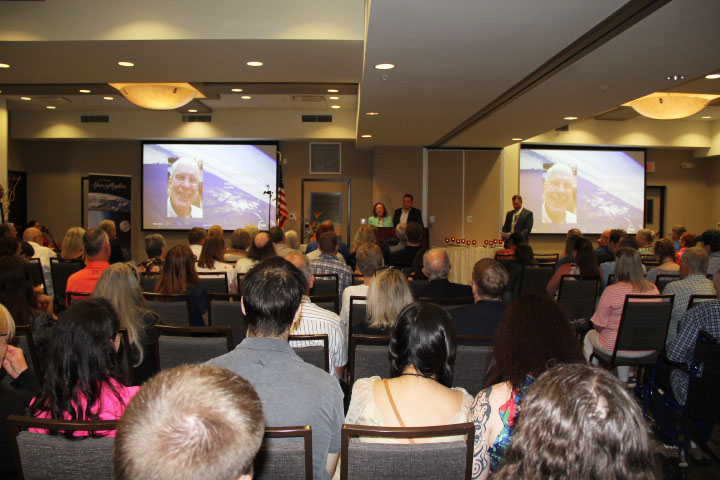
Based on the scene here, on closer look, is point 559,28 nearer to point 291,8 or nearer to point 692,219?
point 291,8

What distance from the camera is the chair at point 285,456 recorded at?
1.50m

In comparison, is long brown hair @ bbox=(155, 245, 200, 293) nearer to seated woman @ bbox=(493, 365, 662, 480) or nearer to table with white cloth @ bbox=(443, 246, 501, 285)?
seated woman @ bbox=(493, 365, 662, 480)

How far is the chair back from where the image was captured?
16.3ft

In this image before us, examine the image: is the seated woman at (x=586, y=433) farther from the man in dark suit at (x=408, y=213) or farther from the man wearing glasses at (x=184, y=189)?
the man wearing glasses at (x=184, y=189)

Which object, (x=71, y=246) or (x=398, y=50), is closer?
(x=398, y=50)

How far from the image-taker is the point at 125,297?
3.13 m

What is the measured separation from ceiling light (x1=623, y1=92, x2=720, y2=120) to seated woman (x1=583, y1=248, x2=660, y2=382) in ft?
15.6

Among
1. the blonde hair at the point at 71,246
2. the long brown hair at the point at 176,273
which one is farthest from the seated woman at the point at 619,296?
the blonde hair at the point at 71,246

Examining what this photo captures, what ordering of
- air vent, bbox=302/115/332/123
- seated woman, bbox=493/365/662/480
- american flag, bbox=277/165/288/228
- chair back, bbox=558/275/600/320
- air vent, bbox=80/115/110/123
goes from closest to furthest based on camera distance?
seated woman, bbox=493/365/662/480 < chair back, bbox=558/275/600/320 < american flag, bbox=277/165/288/228 < air vent, bbox=302/115/332/123 < air vent, bbox=80/115/110/123

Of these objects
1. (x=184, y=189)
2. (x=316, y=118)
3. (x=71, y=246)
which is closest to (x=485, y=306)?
(x=71, y=246)

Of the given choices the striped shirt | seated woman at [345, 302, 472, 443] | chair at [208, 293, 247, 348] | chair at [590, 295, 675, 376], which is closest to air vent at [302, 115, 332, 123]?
chair at [208, 293, 247, 348]

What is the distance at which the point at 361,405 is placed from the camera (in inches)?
72.8

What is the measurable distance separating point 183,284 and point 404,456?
9.86ft

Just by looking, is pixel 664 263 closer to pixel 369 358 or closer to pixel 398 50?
pixel 398 50
